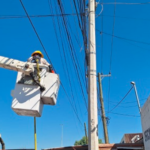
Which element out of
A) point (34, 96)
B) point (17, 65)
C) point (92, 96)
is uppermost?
point (17, 65)

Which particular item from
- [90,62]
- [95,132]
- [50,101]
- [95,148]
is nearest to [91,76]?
[90,62]

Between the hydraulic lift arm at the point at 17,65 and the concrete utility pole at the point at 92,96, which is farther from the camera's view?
the concrete utility pole at the point at 92,96

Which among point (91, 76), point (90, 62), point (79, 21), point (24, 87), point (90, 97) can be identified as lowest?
point (24, 87)

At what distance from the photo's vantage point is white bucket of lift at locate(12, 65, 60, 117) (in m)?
2.26

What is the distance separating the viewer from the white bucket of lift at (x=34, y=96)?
226 centimetres

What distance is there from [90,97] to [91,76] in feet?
1.69

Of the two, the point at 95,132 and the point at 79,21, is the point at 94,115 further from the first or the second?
the point at 79,21

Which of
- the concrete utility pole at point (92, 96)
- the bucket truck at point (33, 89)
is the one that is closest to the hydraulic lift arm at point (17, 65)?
the bucket truck at point (33, 89)

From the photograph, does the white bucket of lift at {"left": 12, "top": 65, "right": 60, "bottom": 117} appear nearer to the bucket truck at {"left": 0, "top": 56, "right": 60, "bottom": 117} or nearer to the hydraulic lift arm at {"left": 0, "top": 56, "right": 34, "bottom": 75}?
the bucket truck at {"left": 0, "top": 56, "right": 60, "bottom": 117}

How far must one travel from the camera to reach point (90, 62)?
452 cm

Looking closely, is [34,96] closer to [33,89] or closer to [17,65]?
[33,89]

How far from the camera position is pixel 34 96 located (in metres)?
2.30

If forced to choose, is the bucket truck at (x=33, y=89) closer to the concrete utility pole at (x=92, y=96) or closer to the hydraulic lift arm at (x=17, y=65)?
the hydraulic lift arm at (x=17, y=65)

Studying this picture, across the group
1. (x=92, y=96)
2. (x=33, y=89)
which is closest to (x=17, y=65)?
(x=33, y=89)
